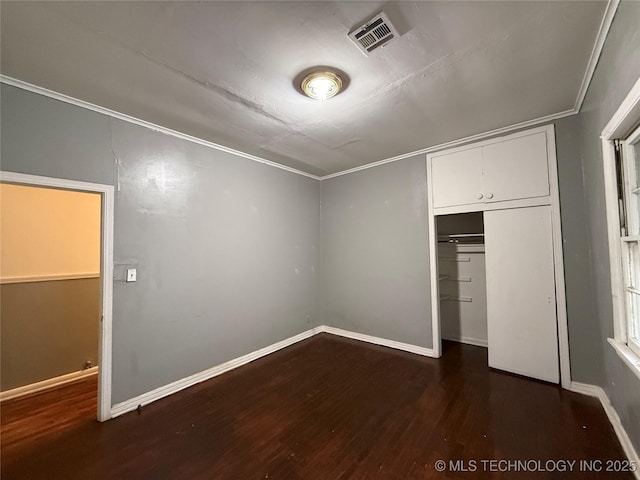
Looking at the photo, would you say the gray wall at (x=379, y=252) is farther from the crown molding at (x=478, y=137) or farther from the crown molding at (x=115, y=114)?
the crown molding at (x=115, y=114)

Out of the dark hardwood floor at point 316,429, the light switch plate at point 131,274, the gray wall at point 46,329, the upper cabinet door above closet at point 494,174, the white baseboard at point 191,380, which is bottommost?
the dark hardwood floor at point 316,429

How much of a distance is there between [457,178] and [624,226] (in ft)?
5.60

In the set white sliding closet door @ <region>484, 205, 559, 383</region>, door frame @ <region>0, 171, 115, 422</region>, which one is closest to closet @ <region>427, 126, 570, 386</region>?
white sliding closet door @ <region>484, 205, 559, 383</region>

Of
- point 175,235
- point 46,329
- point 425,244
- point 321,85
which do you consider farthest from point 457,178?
point 46,329

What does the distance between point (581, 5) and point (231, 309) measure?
149 inches

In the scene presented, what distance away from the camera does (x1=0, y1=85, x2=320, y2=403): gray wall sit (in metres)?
2.14

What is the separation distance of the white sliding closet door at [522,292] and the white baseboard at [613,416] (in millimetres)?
184

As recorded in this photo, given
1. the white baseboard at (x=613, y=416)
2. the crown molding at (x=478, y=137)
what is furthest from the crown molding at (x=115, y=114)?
the white baseboard at (x=613, y=416)

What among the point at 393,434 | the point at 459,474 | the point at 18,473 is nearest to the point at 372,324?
the point at 393,434

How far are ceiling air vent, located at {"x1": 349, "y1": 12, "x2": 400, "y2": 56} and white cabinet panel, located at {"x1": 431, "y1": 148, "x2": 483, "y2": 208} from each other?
2.04 metres

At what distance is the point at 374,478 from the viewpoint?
1.62 metres

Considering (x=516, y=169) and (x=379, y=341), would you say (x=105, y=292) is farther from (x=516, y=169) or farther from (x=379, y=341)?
(x=516, y=169)

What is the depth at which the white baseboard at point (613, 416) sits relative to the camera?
5.37ft

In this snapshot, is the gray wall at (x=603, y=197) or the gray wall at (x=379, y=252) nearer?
the gray wall at (x=603, y=197)
